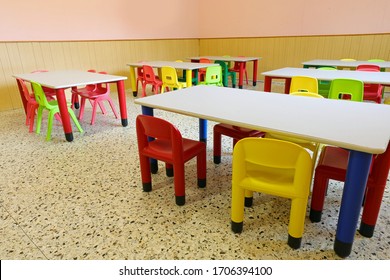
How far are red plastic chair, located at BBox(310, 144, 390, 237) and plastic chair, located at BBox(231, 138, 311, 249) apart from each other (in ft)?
0.75

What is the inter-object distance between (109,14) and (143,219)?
212 inches

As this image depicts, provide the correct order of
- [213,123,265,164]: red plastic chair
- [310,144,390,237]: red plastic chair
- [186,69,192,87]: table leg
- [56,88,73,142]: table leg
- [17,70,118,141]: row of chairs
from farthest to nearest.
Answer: [186,69,192,87]: table leg, [17,70,118,141]: row of chairs, [56,88,73,142]: table leg, [213,123,265,164]: red plastic chair, [310,144,390,237]: red plastic chair

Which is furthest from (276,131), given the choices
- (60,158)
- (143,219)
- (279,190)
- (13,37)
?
(13,37)

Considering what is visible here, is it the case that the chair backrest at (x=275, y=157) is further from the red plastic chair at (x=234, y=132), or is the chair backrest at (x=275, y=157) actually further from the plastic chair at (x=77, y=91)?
the plastic chair at (x=77, y=91)

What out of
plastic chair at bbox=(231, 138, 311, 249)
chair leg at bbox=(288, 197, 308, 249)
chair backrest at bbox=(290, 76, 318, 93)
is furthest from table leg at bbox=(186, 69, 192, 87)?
chair leg at bbox=(288, 197, 308, 249)

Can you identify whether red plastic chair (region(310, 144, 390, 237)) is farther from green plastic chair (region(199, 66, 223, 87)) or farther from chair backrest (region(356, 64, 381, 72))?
green plastic chair (region(199, 66, 223, 87))

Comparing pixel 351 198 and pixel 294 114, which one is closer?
pixel 351 198

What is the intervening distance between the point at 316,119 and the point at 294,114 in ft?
0.47

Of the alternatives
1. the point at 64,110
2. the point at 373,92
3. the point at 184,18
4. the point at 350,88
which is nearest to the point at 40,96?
the point at 64,110

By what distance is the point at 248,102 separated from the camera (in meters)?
2.00

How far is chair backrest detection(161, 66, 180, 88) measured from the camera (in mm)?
4504

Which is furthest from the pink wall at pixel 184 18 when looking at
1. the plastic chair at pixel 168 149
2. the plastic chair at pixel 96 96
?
the plastic chair at pixel 168 149

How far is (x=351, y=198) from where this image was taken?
1.30 m

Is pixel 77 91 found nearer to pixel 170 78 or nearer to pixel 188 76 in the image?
pixel 170 78
